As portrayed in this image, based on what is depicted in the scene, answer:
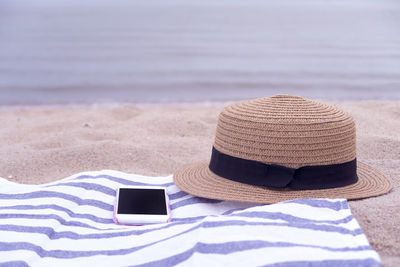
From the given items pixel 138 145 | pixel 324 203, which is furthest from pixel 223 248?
pixel 138 145

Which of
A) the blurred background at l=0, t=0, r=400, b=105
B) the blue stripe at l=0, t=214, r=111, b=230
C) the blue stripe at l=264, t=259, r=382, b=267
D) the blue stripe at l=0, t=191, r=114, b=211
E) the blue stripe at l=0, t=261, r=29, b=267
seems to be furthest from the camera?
the blurred background at l=0, t=0, r=400, b=105

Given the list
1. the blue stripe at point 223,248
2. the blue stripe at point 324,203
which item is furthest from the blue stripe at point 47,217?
the blue stripe at point 324,203

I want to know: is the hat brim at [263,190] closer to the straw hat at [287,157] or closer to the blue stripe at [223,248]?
the straw hat at [287,157]

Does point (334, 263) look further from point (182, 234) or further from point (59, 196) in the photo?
point (59, 196)

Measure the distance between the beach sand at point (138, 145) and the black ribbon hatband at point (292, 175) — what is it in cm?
11

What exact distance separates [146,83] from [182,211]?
2664 millimetres

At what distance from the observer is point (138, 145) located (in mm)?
2217

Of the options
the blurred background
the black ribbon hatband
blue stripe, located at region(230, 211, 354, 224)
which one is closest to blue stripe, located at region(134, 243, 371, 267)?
blue stripe, located at region(230, 211, 354, 224)

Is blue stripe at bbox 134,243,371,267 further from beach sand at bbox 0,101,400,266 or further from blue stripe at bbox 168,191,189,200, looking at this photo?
blue stripe at bbox 168,191,189,200

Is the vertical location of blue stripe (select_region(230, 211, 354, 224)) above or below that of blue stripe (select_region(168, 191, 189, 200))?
above

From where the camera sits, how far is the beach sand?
1619 mm

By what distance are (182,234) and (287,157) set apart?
0.40 metres

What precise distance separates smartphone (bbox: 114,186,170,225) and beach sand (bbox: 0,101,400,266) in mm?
428

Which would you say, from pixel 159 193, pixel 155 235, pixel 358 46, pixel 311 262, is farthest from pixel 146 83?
pixel 311 262
